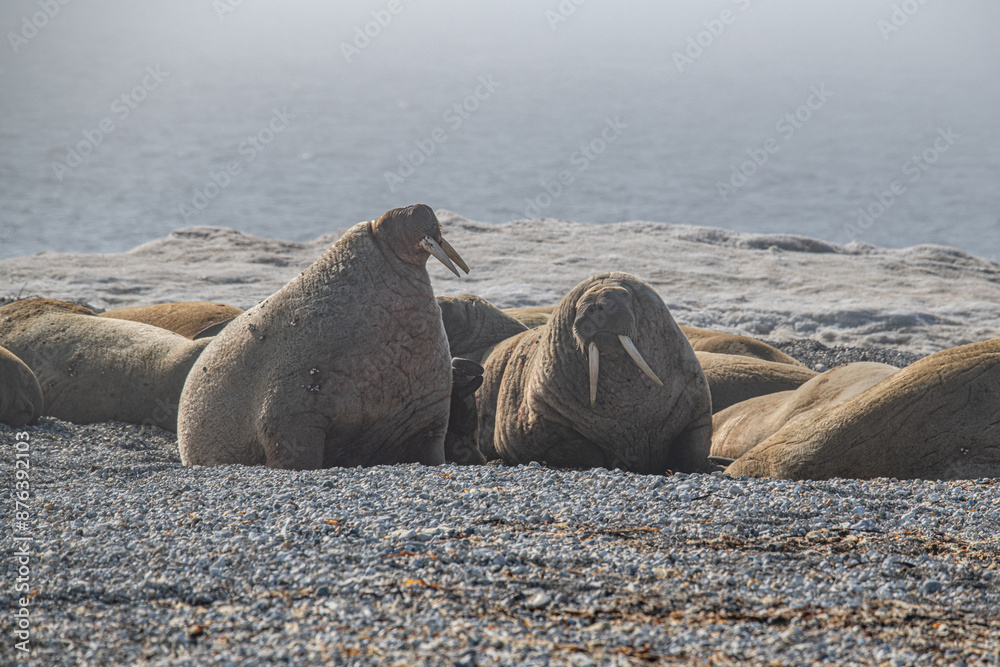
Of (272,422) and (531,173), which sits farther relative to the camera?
(531,173)

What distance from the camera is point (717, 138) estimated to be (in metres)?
68.0

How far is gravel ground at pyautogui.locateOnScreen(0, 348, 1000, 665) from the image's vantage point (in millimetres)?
2723

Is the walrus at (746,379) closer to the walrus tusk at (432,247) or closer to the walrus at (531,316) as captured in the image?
the walrus at (531,316)

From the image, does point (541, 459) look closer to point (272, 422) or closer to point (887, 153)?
point (272, 422)

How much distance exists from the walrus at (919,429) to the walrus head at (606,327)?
1003 mm

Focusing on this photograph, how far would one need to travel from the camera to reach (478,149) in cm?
6300

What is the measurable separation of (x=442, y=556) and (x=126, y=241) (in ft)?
97.2

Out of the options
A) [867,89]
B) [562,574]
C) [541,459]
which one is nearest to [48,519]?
[562,574]

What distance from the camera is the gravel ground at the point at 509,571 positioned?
272 centimetres
